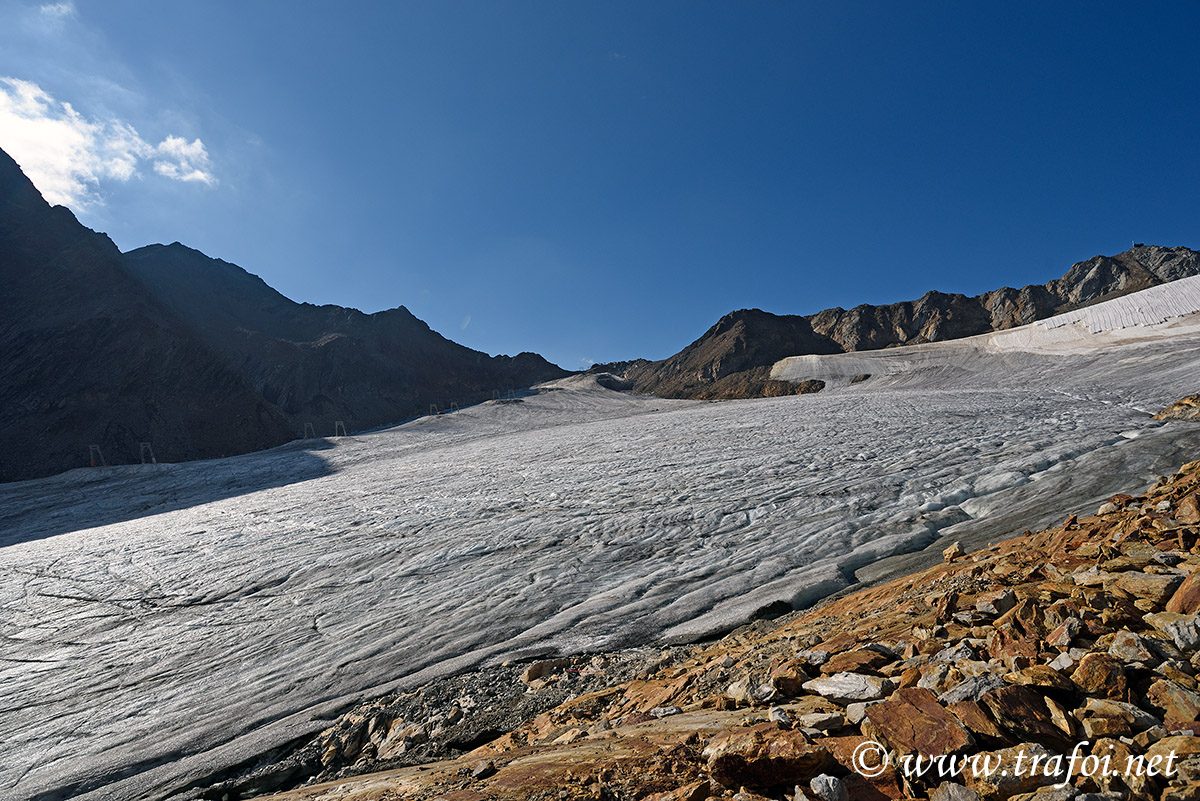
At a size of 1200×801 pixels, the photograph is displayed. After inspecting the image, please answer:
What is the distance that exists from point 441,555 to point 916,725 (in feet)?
23.6

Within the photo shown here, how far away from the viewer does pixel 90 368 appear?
40.4 m

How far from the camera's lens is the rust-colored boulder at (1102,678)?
196cm

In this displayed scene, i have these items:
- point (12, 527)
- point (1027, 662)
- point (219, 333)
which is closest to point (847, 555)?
point (1027, 662)

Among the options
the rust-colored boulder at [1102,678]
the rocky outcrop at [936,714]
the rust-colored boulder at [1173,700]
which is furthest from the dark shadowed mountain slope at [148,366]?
the rust-colored boulder at [1173,700]

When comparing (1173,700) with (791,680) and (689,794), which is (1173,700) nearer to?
(791,680)

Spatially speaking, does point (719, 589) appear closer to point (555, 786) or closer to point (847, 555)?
point (847, 555)

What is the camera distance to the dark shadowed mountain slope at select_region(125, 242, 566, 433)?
5781 cm

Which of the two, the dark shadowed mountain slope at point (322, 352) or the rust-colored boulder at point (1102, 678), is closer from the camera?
the rust-colored boulder at point (1102, 678)

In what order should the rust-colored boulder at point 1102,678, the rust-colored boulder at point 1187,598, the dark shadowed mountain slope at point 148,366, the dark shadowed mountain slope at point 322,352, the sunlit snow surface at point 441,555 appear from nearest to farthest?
1. the rust-colored boulder at point 1102,678
2. the rust-colored boulder at point 1187,598
3. the sunlit snow surface at point 441,555
4. the dark shadowed mountain slope at point 148,366
5. the dark shadowed mountain slope at point 322,352

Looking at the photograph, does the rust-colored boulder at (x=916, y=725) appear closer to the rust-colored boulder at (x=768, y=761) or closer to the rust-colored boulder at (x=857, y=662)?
the rust-colored boulder at (x=768, y=761)

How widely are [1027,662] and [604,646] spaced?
3720 mm

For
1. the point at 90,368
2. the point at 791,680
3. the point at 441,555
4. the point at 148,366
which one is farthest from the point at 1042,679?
the point at 90,368

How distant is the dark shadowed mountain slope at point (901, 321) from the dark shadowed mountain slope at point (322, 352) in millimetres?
26150

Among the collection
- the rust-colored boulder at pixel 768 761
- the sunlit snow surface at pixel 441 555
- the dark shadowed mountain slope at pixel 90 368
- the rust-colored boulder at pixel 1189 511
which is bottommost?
the sunlit snow surface at pixel 441 555
